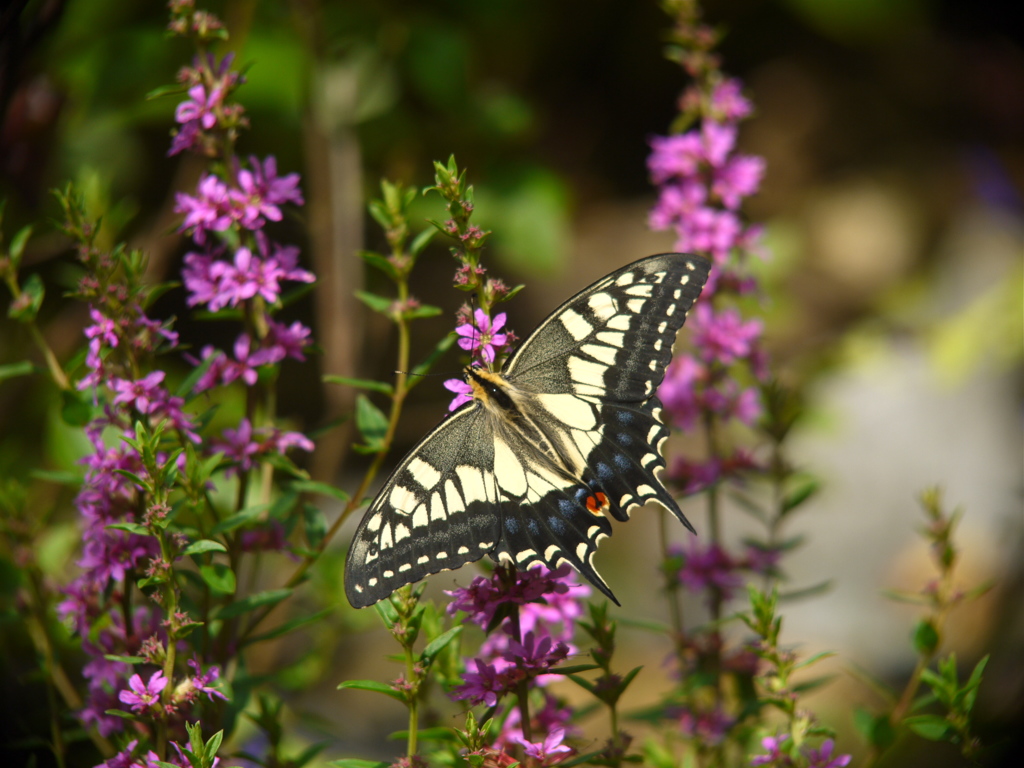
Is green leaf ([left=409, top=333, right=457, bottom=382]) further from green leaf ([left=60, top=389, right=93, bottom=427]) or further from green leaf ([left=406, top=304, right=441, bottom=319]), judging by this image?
green leaf ([left=60, top=389, right=93, bottom=427])

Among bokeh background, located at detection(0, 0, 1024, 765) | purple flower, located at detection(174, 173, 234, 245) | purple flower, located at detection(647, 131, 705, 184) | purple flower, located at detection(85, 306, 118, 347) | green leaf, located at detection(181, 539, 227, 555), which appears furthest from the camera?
bokeh background, located at detection(0, 0, 1024, 765)

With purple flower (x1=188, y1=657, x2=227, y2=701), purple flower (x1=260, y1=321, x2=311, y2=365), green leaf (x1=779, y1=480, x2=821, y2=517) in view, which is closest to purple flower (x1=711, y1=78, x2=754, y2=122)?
green leaf (x1=779, y1=480, x2=821, y2=517)

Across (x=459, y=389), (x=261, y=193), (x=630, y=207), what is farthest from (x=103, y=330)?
(x=630, y=207)

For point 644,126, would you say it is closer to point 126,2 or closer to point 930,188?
point 930,188

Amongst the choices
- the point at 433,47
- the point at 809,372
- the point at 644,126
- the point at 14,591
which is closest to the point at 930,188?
the point at 644,126

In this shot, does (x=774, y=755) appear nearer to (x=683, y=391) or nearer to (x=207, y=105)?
(x=683, y=391)
